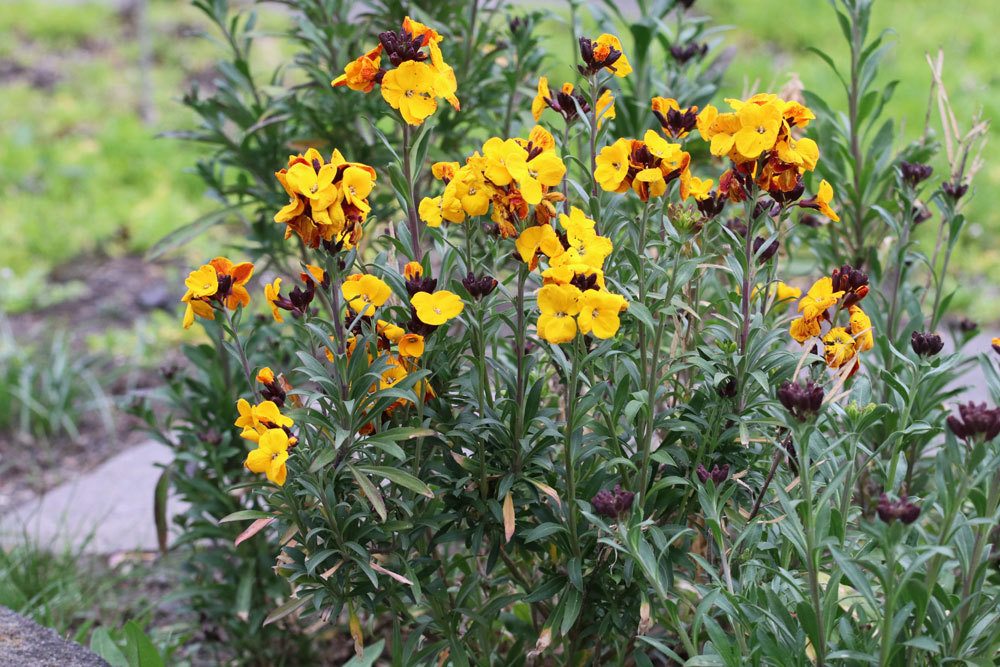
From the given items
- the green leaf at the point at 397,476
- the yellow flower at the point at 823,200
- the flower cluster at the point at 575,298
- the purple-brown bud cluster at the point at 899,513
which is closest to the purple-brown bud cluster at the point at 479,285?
the flower cluster at the point at 575,298

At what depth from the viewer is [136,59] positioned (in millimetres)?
7164

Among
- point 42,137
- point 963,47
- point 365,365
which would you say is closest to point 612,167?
point 365,365

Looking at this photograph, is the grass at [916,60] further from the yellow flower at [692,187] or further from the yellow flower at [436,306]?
the yellow flower at [436,306]

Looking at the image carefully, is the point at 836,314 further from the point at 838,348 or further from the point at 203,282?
the point at 203,282

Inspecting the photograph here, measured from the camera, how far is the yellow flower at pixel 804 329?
166 cm

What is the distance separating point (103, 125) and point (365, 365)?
17.2 feet

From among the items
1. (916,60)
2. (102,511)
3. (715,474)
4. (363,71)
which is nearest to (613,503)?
(715,474)

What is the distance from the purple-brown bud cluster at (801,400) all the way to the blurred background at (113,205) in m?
1.00

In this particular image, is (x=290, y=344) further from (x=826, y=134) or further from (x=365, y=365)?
(x=826, y=134)

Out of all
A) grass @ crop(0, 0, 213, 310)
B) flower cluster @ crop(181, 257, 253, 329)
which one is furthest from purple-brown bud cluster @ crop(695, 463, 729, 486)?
grass @ crop(0, 0, 213, 310)

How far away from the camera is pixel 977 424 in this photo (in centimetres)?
134

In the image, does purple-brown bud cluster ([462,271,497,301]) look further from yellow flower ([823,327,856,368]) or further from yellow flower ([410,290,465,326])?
yellow flower ([823,327,856,368])

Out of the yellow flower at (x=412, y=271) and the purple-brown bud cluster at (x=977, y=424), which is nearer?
the purple-brown bud cluster at (x=977, y=424)

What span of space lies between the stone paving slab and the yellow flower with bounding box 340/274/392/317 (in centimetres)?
97
